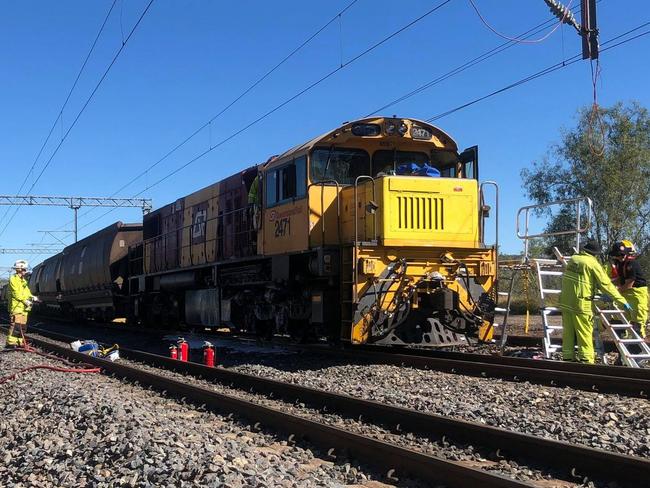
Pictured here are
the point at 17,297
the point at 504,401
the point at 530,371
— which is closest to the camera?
the point at 504,401

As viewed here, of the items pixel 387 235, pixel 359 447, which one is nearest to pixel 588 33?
pixel 387 235

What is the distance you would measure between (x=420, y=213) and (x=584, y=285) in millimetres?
2598

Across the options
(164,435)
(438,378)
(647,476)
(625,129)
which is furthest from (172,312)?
(625,129)

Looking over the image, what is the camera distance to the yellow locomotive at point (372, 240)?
940 cm

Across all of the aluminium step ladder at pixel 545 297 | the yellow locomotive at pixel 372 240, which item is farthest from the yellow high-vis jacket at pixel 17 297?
the aluminium step ladder at pixel 545 297

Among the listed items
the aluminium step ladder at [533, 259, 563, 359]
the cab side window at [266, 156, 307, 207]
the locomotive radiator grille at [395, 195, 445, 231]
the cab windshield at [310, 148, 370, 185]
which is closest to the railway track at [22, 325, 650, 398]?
the aluminium step ladder at [533, 259, 563, 359]

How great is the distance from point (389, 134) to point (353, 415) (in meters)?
5.60

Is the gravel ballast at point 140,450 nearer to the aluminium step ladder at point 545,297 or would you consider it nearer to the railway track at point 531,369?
the railway track at point 531,369

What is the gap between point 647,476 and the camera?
383 centimetres

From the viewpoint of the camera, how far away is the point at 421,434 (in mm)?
5531

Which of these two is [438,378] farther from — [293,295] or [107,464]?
[107,464]

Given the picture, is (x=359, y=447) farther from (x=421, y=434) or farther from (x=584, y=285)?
(x=584, y=285)

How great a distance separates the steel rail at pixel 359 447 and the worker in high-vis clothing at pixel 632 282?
22.2 ft

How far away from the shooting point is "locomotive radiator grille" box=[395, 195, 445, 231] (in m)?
9.59
